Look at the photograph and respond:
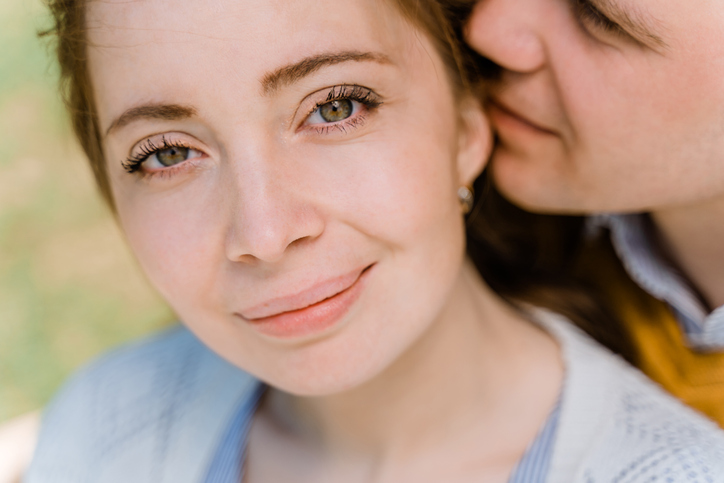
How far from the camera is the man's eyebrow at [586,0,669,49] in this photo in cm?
121

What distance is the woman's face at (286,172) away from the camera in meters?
1.09

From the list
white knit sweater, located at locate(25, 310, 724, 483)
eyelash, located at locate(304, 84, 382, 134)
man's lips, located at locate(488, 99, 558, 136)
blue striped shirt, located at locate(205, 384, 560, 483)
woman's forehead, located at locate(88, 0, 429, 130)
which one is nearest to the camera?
woman's forehead, located at locate(88, 0, 429, 130)

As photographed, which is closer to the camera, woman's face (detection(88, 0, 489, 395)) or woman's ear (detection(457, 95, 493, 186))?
woman's face (detection(88, 0, 489, 395))

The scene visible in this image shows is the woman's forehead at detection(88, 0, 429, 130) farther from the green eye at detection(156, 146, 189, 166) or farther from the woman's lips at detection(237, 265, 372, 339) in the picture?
the woman's lips at detection(237, 265, 372, 339)

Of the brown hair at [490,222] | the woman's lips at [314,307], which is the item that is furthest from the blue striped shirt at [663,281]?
the woman's lips at [314,307]

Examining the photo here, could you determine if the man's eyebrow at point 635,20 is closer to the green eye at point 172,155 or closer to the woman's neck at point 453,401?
the woman's neck at point 453,401

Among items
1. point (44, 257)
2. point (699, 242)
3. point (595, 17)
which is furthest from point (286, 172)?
point (44, 257)

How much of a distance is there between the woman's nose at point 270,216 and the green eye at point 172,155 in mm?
245

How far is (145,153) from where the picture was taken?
129 cm

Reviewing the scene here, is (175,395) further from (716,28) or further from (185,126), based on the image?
(716,28)

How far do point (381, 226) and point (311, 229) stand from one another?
0.13m

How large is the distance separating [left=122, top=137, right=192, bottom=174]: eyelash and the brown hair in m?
0.13

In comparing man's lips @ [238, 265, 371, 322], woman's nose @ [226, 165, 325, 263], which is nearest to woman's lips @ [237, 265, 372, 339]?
man's lips @ [238, 265, 371, 322]

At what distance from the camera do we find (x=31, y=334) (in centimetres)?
319
